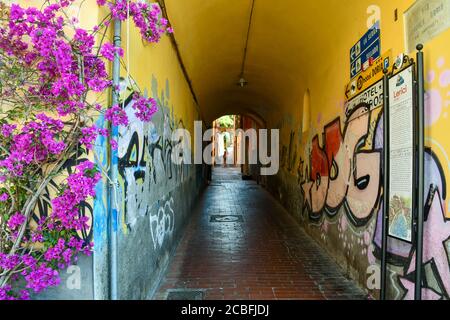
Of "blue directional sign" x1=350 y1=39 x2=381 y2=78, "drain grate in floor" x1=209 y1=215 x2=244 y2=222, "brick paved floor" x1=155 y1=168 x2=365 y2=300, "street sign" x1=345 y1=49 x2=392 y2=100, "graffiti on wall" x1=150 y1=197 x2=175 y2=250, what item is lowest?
"brick paved floor" x1=155 y1=168 x2=365 y2=300

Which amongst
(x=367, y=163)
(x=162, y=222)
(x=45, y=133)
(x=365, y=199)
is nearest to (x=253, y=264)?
(x=162, y=222)

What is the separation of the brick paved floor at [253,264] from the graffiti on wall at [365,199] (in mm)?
526

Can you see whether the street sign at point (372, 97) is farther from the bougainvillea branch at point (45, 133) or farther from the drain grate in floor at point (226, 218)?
the drain grate in floor at point (226, 218)

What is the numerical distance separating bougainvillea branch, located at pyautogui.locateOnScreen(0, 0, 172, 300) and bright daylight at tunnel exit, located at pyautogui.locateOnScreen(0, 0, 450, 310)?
0.01 metres

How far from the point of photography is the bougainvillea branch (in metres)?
2.15

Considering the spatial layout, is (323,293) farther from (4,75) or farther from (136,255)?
(4,75)

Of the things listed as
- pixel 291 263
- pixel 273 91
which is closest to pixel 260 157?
pixel 273 91

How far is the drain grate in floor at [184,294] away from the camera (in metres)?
3.87

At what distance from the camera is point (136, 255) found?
3.32 meters

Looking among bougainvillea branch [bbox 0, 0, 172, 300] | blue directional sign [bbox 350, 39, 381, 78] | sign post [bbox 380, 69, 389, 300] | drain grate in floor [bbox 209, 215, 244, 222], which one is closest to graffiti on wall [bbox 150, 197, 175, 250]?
bougainvillea branch [bbox 0, 0, 172, 300]

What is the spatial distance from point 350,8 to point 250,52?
330 centimetres

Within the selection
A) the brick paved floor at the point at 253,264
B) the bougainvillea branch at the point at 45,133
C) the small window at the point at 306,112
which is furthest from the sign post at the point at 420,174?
the small window at the point at 306,112

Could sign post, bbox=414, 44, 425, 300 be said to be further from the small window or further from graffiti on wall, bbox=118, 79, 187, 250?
the small window

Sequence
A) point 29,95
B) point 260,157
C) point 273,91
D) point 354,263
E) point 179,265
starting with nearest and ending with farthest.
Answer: point 29,95
point 354,263
point 179,265
point 273,91
point 260,157
